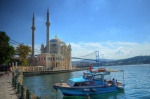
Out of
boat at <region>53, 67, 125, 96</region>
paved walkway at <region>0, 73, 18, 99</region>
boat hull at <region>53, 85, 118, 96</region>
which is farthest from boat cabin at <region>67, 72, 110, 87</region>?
paved walkway at <region>0, 73, 18, 99</region>

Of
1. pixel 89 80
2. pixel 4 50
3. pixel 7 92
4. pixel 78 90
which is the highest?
pixel 4 50

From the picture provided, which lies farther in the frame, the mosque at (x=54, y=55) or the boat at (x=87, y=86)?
the mosque at (x=54, y=55)

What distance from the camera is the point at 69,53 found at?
112062 millimetres

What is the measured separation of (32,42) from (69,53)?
28.2m

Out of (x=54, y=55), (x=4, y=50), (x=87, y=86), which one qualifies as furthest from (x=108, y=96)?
(x=54, y=55)

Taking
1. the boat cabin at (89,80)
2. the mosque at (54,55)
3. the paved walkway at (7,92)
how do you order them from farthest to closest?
the mosque at (54,55) < the boat cabin at (89,80) < the paved walkway at (7,92)

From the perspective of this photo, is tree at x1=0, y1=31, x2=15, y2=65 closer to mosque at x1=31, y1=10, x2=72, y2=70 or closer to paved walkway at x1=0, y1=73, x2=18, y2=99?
paved walkway at x1=0, y1=73, x2=18, y2=99

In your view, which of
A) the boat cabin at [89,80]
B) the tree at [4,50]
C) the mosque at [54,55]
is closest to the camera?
the boat cabin at [89,80]

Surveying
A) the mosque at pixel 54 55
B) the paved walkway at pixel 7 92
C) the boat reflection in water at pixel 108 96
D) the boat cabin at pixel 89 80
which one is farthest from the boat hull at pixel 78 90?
the mosque at pixel 54 55

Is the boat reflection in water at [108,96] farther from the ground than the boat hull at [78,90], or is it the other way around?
the boat hull at [78,90]

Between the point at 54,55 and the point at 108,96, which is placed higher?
the point at 54,55

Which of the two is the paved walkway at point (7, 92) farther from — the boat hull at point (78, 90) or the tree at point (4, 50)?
the tree at point (4, 50)

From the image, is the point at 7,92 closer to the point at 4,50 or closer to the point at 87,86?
the point at 87,86

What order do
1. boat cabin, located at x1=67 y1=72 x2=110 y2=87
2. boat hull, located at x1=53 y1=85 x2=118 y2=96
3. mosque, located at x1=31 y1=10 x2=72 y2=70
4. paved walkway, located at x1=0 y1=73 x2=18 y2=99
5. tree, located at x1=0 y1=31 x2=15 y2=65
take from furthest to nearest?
mosque, located at x1=31 y1=10 x2=72 y2=70 < tree, located at x1=0 y1=31 x2=15 y2=65 < boat cabin, located at x1=67 y1=72 x2=110 y2=87 < boat hull, located at x1=53 y1=85 x2=118 y2=96 < paved walkway, located at x1=0 y1=73 x2=18 y2=99
